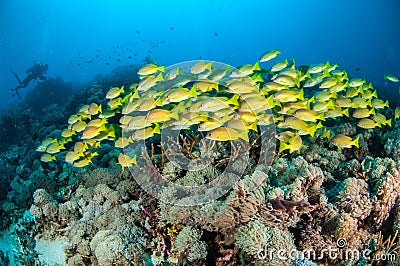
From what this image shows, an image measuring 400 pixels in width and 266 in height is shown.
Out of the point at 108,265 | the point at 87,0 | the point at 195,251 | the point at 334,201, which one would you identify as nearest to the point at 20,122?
the point at 108,265

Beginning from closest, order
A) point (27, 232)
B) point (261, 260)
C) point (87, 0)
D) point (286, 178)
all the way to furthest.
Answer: point (261, 260)
point (286, 178)
point (27, 232)
point (87, 0)

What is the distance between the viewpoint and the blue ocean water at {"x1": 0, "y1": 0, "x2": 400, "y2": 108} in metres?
69.4

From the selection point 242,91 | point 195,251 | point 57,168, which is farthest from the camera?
point 57,168

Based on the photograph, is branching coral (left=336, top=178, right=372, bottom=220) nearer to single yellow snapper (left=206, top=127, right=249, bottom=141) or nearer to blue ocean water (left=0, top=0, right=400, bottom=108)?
single yellow snapper (left=206, top=127, right=249, bottom=141)

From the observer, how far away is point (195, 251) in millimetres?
3066

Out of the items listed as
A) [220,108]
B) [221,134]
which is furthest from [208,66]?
[221,134]

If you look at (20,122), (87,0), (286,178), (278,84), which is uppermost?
(87,0)

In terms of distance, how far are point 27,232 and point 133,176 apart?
2233 mm

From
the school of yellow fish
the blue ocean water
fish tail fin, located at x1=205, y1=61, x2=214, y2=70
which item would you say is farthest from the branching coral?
the blue ocean water

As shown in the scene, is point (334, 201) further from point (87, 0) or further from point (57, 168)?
point (87, 0)

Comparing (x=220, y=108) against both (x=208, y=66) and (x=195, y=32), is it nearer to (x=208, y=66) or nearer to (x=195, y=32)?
(x=208, y=66)

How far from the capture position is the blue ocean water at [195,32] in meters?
69.4

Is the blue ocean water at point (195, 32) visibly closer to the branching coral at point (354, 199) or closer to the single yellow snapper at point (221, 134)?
the single yellow snapper at point (221, 134)

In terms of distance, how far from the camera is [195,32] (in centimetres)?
11581
